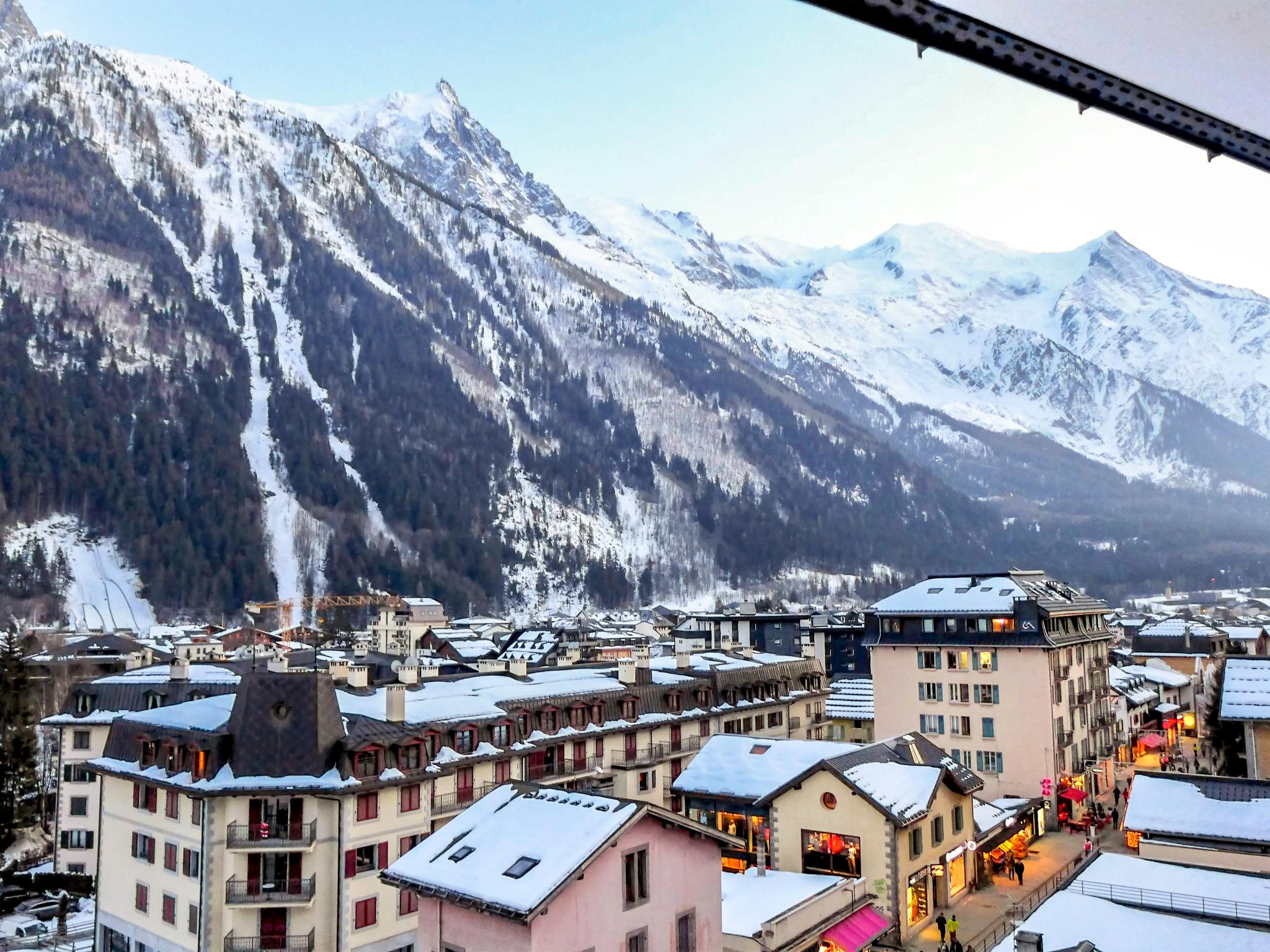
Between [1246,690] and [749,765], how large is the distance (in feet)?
77.8

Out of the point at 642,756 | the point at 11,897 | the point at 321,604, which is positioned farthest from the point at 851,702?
the point at 321,604

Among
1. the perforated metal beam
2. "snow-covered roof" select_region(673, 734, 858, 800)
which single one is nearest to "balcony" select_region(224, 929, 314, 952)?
"snow-covered roof" select_region(673, 734, 858, 800)

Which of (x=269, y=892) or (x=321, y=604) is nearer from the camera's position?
(x=269, y=892)

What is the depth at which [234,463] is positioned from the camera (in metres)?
193

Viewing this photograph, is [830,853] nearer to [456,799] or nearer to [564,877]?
[456,799]

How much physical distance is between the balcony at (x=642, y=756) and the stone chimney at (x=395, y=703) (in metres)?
14.2

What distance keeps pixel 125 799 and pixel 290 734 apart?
33.8 feet

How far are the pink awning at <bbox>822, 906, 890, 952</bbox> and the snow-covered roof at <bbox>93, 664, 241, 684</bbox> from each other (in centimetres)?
3688

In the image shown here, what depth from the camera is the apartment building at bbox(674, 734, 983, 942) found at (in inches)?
1430

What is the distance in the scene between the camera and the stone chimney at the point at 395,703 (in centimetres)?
3938

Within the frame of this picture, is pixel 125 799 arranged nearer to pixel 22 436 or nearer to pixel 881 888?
pixel 881 888

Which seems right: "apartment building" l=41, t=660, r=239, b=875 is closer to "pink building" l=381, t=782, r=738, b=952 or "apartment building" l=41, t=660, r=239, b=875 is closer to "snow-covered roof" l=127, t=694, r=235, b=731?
"snow-covered roof" l=127, t=694, r=235, b=731

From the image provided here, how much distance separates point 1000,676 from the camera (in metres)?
55.9

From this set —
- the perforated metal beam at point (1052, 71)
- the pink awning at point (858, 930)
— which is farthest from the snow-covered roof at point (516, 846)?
the perforated metal beam at point (1052, 71)
